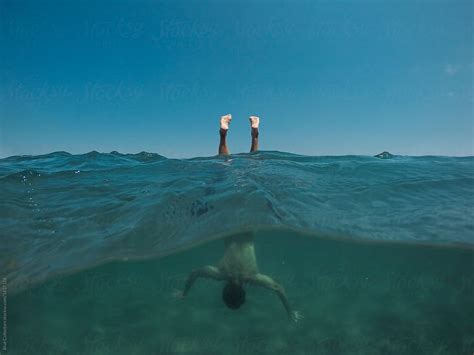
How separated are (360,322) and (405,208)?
13.9 feet

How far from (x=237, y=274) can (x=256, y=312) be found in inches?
132

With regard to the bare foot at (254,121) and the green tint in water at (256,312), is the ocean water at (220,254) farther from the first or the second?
the bare foot at (254,121)

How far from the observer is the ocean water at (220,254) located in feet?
36.6

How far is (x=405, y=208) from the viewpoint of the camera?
41.3ft

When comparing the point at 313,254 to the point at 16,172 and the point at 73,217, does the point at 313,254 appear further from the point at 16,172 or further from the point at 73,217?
the point at 16,172

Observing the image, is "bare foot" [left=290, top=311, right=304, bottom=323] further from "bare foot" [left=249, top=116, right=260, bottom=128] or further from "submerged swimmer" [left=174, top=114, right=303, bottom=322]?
"bare foot" [left=249, top=116, right=260, bottom=128]

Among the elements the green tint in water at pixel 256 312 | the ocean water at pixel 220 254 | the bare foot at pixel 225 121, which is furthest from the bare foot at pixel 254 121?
the green tint in water at pixel 256 312

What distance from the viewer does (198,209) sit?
11.9 meters

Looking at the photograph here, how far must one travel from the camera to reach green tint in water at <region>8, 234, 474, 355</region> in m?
11.2

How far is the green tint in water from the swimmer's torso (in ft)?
3.17

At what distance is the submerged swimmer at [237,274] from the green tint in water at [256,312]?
1.11 m

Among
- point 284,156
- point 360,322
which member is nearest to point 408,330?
point 360,322

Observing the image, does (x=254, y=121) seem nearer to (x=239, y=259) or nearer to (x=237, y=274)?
(x=239, y=259)

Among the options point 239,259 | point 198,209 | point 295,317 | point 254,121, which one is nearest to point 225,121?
point 254,121
